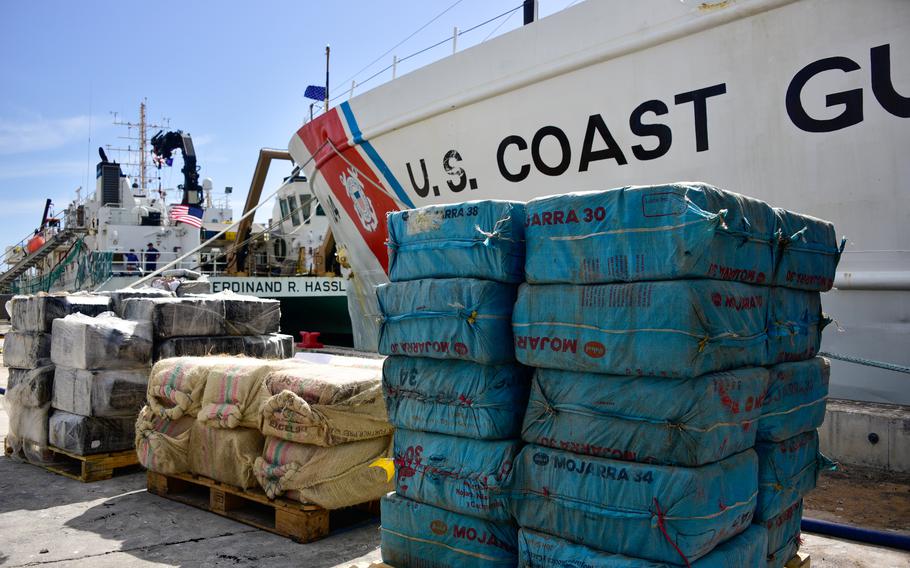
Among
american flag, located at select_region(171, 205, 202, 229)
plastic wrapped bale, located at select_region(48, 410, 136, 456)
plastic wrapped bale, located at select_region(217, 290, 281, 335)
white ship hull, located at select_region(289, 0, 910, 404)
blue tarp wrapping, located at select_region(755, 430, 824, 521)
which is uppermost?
american flag, located at select_region(171, 205, 202, 229)

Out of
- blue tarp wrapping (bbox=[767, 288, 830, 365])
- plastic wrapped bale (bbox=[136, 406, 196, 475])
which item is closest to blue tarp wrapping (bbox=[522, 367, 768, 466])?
blue tarp wrapping (bbox=[767, 288, 830, 365])

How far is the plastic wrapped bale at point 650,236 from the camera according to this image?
2.40 m

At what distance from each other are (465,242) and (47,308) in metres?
4.61

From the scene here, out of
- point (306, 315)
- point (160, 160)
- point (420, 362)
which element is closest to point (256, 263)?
point (306, 315)

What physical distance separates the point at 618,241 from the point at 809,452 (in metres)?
1.51

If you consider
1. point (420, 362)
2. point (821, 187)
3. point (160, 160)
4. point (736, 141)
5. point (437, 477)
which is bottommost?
point (437, 477)

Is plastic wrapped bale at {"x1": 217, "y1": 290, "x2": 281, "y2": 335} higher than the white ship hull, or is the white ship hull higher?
the white ship hull

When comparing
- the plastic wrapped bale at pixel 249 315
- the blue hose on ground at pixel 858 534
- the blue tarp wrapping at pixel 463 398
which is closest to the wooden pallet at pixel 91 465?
the plastic wrapped bale at pixel 249 315

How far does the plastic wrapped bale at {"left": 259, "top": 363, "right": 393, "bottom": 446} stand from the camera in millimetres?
3912

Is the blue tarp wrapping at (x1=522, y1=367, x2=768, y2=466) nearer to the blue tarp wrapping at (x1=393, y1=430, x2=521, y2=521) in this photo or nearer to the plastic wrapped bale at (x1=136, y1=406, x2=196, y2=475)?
the blue tarp wrapping at (x1=393, y1=430, x2=521, y2=521)

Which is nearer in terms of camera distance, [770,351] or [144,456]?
[770,351]

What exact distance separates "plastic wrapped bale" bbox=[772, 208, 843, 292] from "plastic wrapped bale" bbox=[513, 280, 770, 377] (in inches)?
9.8

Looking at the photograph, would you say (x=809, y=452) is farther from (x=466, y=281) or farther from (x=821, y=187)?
(x=821, y=187)

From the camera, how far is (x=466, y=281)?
9.48 ft
